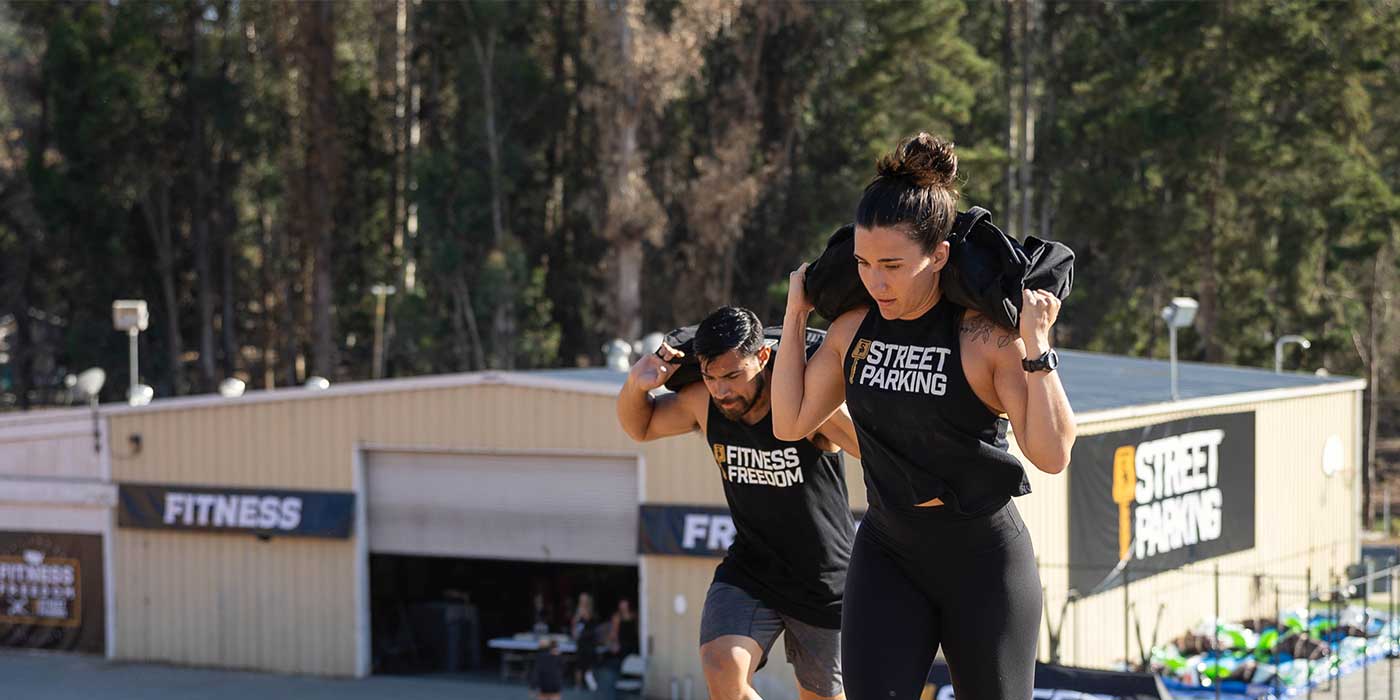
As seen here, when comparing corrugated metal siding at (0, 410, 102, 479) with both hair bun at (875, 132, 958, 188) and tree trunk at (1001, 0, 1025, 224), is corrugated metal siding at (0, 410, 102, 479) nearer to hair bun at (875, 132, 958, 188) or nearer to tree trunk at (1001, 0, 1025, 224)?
hair bun at (875, 132, 958, 188)

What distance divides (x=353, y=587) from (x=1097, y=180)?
2165cm

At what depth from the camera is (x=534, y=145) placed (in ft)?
127

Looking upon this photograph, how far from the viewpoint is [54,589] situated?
2138cm

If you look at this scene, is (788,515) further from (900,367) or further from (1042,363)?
(1042,363)

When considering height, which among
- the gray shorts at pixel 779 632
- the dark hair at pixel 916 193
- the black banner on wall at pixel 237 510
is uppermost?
the dark hair at pixel 916 193

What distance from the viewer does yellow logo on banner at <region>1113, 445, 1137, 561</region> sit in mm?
17438

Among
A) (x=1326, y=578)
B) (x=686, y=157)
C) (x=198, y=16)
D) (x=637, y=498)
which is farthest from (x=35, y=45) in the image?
(x=1326, y=578)

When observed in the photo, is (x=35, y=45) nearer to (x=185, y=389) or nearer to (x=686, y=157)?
(x=185, y=389)

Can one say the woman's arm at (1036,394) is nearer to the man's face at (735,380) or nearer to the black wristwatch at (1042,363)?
the black wristwatch at (1042,363)

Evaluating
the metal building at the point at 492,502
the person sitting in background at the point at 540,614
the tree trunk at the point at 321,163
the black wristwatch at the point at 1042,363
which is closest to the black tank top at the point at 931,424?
the black wristwatch at the point at 1042,363

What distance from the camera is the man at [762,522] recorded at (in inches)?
176

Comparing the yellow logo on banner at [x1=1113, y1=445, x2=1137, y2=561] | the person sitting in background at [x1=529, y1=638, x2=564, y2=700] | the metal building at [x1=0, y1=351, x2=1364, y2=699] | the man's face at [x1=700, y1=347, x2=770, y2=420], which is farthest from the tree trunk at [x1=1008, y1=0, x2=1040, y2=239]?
the man's face at [x1=700, y1=347, x2=770, y2=420]

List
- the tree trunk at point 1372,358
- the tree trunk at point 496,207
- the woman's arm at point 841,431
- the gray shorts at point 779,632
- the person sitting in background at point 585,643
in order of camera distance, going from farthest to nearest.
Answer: the tree trunk at point 496,207 → the tree trunk at point 1372,358 → the person sitting in background at point 585,643 → the gray shorts at point 779,632 → the woman's arm at point 841,431

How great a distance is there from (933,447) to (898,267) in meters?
0.38
